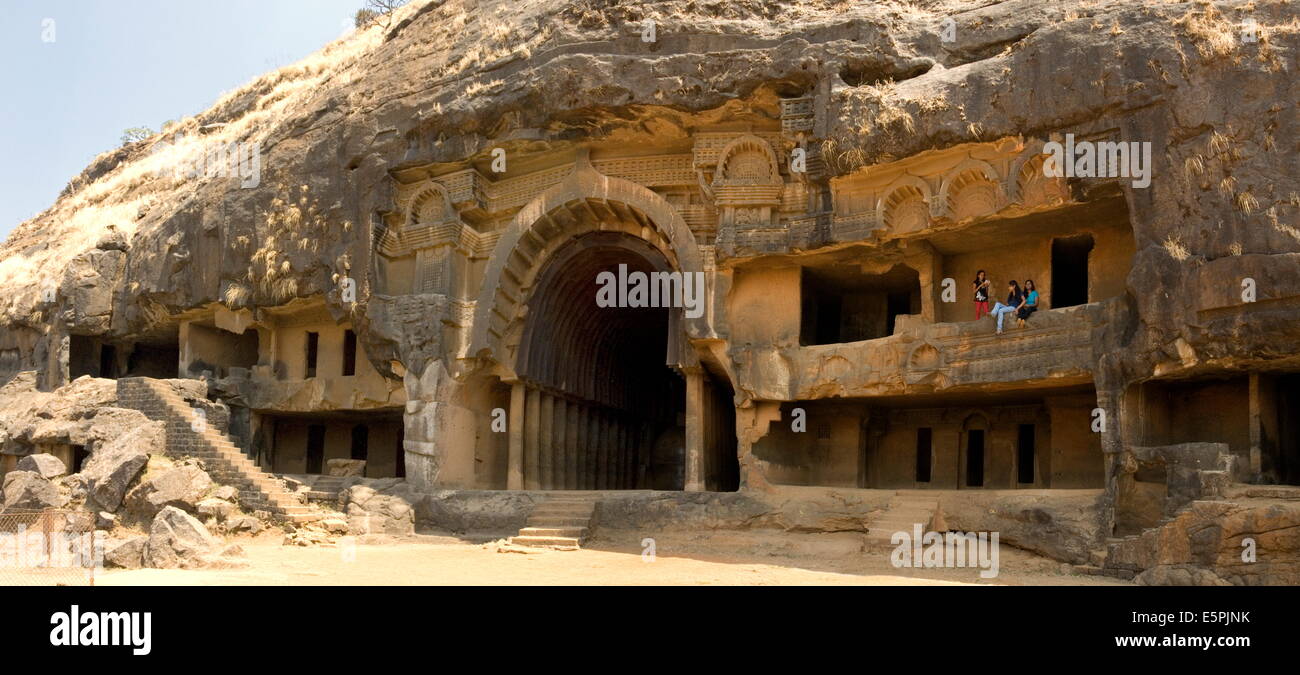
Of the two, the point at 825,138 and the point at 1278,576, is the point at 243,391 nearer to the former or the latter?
the point at 825,138

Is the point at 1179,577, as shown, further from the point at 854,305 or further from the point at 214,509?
the point at 214,509

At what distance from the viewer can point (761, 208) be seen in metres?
21.1

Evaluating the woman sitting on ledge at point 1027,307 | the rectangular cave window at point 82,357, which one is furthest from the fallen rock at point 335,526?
the woman sitting on ledge at point 1027,307

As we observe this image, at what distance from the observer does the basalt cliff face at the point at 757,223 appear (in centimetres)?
1574

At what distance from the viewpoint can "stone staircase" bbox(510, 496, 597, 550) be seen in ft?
63.8

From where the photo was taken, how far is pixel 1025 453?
852 inches

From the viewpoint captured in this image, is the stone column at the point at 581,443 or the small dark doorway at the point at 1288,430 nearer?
the small dark doorway at the point at 1288,430

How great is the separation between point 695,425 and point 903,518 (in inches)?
214

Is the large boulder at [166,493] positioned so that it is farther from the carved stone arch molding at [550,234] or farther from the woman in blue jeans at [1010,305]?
the woman in blue jeans at [1010,305]

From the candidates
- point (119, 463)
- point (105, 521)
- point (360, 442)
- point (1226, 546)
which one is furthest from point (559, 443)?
point (1226, 546)

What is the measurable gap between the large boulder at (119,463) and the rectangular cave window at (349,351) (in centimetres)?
509

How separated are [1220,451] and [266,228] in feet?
69.9

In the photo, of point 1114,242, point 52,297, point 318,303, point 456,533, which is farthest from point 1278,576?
point 52,297

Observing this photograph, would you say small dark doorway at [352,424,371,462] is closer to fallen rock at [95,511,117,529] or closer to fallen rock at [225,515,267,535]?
fallen rock at [225,515,267,535]
